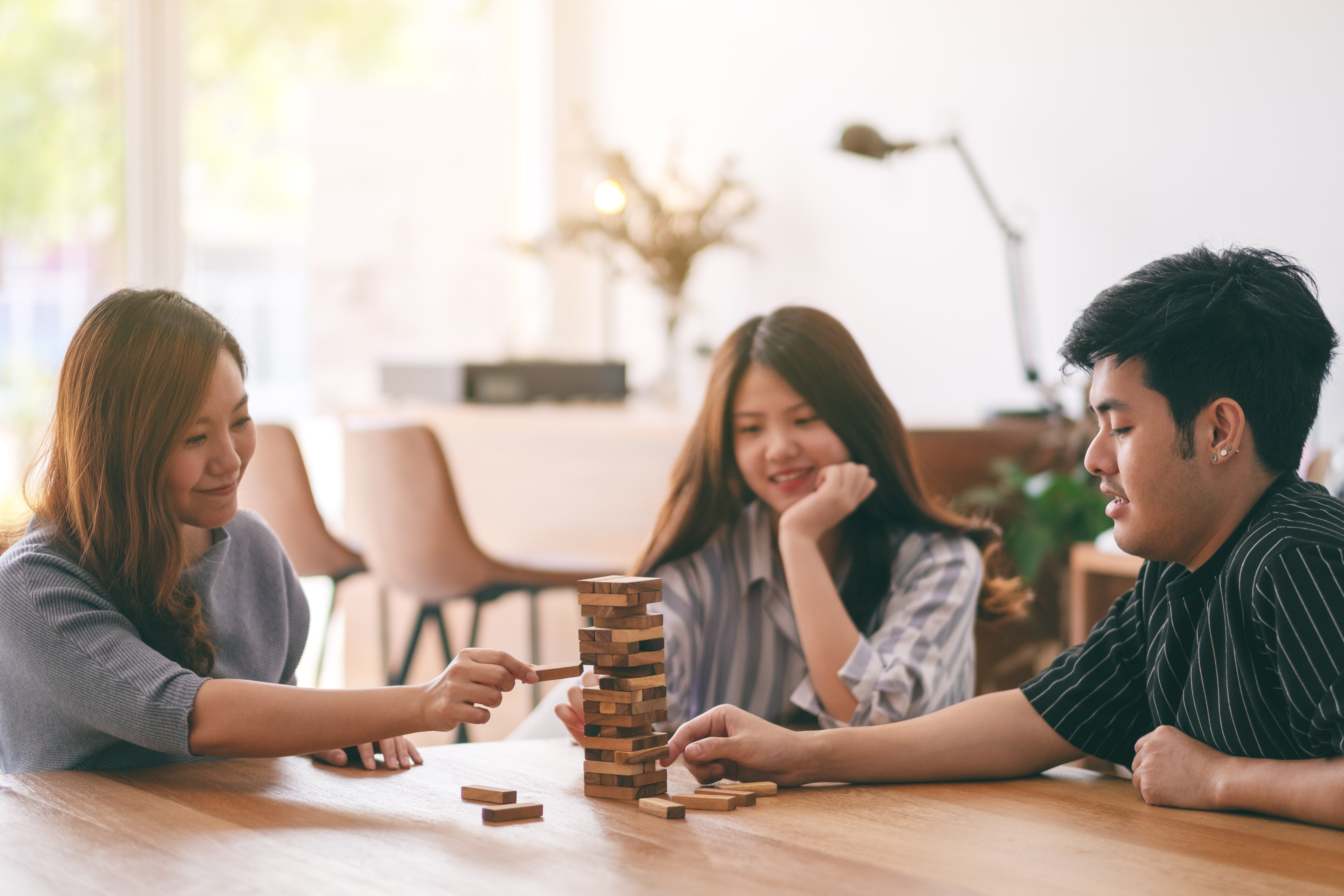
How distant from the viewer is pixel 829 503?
69.9 inches

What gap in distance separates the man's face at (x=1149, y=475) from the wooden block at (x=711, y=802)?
0.42 meters

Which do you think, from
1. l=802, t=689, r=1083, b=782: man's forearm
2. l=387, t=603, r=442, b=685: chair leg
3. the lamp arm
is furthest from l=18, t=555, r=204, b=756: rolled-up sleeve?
the lamp arm

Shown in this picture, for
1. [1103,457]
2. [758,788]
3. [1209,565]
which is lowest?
[758,788]

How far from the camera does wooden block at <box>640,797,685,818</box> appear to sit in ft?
3.71

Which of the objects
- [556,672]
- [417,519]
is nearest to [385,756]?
Answer: [556,672]

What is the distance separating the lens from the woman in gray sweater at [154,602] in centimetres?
122

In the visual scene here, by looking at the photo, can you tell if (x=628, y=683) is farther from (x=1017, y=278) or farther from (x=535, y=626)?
(x=535, y=626)

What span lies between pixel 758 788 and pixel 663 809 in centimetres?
12

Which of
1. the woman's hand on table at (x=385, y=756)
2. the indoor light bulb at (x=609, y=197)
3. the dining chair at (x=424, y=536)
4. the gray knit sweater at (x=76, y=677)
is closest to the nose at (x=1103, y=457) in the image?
the woman's hand on table at (x=385, y=756)

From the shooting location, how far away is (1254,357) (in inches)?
46.1

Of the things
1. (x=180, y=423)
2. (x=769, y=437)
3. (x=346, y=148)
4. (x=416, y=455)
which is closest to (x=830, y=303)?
(x=416, y=455)

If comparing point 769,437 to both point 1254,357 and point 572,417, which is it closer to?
point 1254,357

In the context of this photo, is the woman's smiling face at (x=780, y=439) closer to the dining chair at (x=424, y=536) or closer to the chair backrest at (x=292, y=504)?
the dining chair at (x=424, y=536)

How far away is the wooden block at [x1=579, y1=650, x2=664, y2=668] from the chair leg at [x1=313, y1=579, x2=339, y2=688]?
2.36 meters
